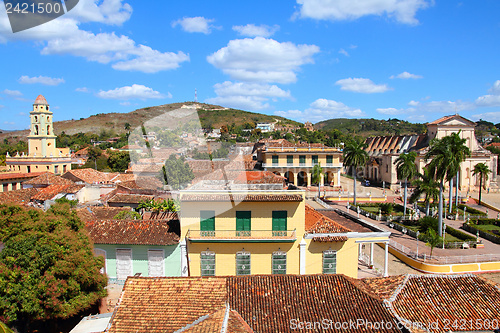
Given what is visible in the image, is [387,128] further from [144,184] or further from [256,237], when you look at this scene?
[256,237]

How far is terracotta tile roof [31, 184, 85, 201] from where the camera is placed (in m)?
31.0

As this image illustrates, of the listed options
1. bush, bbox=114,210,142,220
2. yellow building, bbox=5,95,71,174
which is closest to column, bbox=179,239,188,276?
bush, bbox=114,210,142,220

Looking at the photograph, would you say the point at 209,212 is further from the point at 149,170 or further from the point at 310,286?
the point at 149,170

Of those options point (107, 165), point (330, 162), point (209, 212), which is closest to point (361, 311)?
point (209, 212)

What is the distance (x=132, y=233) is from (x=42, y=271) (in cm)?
524

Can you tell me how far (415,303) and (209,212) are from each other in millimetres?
9002

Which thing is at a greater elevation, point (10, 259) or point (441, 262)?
point (10, 259)

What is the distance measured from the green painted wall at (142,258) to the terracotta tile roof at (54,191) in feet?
58.0

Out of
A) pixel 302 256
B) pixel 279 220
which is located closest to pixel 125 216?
pixel 279 220

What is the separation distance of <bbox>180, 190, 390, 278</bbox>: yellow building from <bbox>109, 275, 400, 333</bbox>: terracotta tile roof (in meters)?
4.62

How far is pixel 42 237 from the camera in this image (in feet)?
40.3

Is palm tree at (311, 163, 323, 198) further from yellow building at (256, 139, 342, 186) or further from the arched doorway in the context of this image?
the arched doorway

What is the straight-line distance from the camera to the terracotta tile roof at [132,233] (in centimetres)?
1633

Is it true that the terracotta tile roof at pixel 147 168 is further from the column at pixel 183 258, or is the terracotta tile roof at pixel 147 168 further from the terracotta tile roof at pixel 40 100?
the column at pixel 183 258
